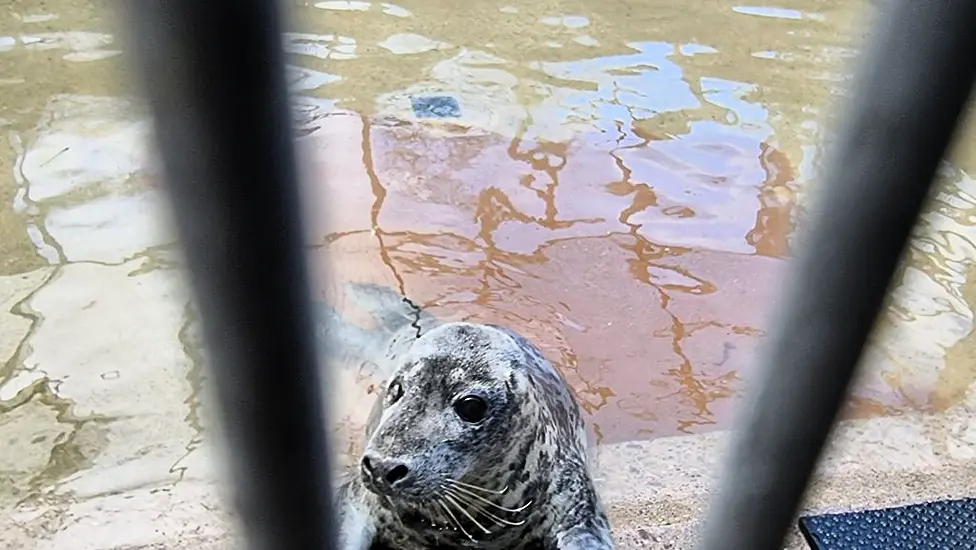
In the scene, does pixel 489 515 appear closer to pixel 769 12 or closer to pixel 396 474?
pixel 396 474

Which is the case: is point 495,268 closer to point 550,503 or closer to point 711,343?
point 711,343

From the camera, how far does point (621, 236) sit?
2242mm

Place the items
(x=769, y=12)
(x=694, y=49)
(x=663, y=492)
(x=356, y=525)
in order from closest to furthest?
(x=356, y=525), (x=663, y=492), (x=694, y=49), (x=769, y=12)

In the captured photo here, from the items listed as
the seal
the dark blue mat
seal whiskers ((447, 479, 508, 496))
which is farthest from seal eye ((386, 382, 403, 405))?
the dark blue mat

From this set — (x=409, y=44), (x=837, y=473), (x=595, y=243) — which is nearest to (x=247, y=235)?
(x=837, y=473)

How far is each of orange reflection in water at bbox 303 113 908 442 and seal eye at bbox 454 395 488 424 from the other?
1.78 ft

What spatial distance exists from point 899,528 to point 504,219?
3.65 feet

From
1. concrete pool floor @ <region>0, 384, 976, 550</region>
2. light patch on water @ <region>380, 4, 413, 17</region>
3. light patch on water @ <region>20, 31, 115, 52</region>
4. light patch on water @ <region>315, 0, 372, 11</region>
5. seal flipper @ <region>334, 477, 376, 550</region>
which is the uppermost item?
light patch on water @ <region>315, 0, 372, 11</region>

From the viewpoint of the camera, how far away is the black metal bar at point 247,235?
0.82ft

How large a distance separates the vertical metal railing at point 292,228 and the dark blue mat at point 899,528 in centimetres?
104

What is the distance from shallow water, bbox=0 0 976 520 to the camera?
1793mm

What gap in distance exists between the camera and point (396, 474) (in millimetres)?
1045

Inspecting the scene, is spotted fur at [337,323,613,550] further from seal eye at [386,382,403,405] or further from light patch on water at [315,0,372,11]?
light patch on water at [315,0,372,11]

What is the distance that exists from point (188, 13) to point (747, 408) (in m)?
0.27
